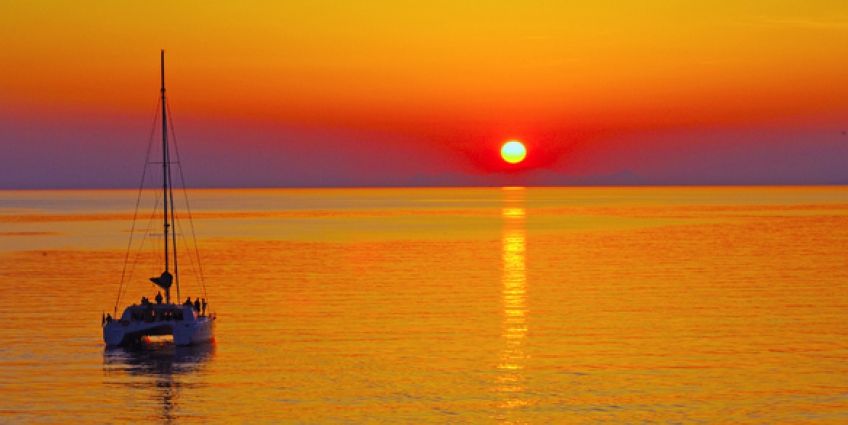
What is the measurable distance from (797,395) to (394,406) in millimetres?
15385

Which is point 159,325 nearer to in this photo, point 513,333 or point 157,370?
point 157,370

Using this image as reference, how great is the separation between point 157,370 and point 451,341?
14443 mm

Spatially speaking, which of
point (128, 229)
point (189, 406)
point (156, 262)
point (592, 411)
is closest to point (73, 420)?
point (189, 406)

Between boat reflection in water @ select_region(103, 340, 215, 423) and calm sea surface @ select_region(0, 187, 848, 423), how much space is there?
174 millimetres

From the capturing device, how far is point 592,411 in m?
39.4

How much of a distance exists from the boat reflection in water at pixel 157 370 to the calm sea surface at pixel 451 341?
0.57 feet

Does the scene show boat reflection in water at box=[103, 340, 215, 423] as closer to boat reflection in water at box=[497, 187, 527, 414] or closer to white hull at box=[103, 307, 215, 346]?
white hull at box=[103, 307, 215, 346]

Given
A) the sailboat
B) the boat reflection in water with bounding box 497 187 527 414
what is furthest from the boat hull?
the boat reflection in water with bounding box 497 187 527 414

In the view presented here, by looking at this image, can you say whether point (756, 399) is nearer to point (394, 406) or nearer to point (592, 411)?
point (592, 411)

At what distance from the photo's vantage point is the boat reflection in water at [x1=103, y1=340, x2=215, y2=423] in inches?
1662

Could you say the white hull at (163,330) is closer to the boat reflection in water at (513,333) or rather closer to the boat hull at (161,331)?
the boat hull at (161,331)

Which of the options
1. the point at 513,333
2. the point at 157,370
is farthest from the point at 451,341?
the point at 157,370

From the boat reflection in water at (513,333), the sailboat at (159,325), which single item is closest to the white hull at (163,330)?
the sailboat at (159,325)

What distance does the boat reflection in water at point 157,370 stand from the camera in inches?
1662
